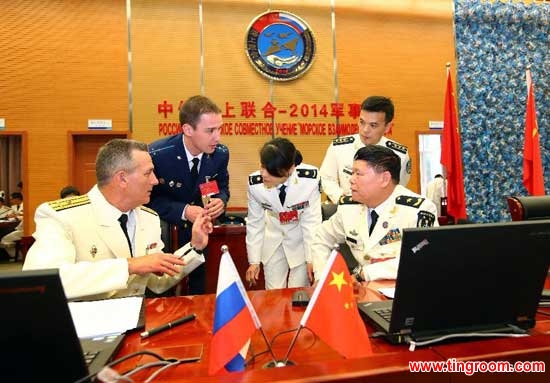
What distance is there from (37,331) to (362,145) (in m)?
2.76

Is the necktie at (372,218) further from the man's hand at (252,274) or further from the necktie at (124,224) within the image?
the necktie at (124,224)

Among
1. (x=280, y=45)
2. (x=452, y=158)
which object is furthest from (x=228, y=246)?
(x=280, y=45)

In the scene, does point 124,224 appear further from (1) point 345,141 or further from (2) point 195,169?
(1) point 345,141

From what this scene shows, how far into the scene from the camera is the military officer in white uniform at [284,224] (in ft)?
9.12

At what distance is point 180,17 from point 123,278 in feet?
17.2

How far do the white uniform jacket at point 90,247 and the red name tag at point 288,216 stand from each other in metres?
1.08

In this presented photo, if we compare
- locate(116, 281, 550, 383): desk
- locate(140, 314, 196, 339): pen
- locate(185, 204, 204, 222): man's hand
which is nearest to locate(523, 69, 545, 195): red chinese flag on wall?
locate(185, 204, 204, 222): man's hand

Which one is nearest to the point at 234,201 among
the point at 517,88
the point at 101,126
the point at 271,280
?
the point at 101,126

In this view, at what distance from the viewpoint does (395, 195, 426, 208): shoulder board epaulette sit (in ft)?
6.81

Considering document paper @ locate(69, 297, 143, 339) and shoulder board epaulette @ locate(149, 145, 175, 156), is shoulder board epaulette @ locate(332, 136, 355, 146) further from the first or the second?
document paper @ locate(69, 297, 143, 339)

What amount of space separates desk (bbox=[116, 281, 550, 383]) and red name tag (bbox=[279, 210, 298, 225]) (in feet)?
5.00

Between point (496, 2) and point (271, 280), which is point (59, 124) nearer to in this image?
point (271, 280)

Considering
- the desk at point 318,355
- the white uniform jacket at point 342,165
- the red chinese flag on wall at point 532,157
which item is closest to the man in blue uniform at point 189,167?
the white uniform jacket at point 342,165

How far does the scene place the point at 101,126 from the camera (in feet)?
18.7
